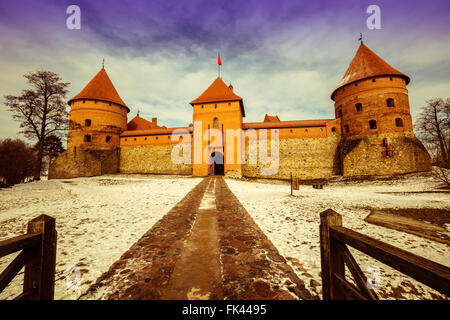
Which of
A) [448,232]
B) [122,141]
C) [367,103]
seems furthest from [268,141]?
[122,141]

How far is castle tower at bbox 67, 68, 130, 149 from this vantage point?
1973cm

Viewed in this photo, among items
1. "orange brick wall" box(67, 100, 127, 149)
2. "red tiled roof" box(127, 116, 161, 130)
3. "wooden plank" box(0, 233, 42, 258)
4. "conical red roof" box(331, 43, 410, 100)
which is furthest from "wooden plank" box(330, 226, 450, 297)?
"red tiled roof" box(127, 116, 161, 130)

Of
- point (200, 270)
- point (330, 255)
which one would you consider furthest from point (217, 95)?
point (330, 255)

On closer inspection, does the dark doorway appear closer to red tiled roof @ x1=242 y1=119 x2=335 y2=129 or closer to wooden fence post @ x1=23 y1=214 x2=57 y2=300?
red tiled roof @ x1=242 y1=119 x2=335 y2=129

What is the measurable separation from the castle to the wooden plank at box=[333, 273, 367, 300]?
17068 mm

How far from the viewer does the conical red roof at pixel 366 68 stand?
16788mm

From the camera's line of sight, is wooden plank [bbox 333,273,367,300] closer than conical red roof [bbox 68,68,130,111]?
Yes

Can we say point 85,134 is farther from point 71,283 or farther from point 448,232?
point 448,232

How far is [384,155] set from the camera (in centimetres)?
1589

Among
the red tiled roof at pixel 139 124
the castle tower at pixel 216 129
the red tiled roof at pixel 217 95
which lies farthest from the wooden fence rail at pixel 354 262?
A: the red tiled roof at pixel 139 124

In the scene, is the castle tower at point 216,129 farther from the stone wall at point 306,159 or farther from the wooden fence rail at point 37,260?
the wooden fence rail at point 37,260

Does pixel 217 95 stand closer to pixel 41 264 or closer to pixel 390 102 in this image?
pixel 390 102

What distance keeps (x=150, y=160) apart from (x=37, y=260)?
22.0 metres
